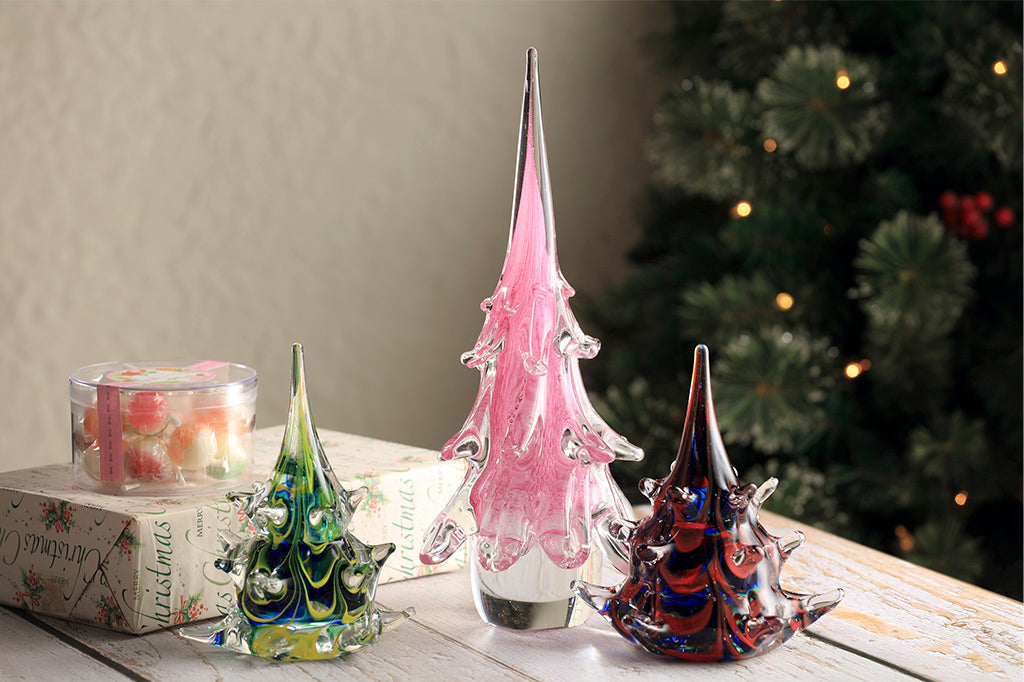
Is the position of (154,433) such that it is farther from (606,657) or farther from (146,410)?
(606,657)

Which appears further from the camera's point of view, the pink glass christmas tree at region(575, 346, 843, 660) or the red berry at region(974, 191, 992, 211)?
the red berry at region(974, 191, 992, 211)

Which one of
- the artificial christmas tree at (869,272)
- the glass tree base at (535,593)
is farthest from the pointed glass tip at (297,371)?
the artificial christmas tree at (869,272)

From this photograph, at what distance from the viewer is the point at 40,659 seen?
0.45 m

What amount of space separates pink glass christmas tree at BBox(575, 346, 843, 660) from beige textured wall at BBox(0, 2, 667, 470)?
0.75m

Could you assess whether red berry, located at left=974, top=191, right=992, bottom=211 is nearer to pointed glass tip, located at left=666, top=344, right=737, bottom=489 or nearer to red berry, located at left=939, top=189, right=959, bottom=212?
red berry, located at left=939, top=189, right=959, bottom=212

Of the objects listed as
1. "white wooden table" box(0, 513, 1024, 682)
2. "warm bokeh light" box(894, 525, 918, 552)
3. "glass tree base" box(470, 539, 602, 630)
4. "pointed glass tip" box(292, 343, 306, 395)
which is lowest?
"warm bokeh light" box(894, 525, 918, 552)

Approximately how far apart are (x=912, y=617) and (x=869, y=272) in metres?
0.56

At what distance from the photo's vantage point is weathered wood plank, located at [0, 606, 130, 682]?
1.42ft

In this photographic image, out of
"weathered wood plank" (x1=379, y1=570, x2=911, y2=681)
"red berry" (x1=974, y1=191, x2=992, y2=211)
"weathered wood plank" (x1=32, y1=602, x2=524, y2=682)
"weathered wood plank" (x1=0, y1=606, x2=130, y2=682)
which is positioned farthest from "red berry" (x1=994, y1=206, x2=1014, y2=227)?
"weathered wood plank" (x1=0, y1=606, x2=130, y2=682)

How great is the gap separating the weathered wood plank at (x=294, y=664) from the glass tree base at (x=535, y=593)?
0.03 m

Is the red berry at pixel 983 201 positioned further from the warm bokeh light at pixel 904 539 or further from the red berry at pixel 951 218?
the warm bokeh light at pixel 904 539

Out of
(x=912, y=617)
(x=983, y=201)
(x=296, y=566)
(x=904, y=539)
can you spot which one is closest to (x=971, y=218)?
(x=983, y=201)

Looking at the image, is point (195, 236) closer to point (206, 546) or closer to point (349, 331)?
point (349, 331)

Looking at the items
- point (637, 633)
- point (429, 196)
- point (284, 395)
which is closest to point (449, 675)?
point (637, 633)
